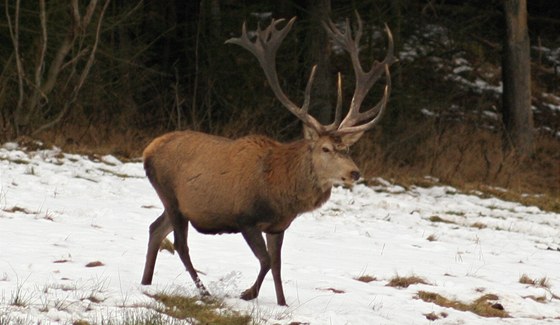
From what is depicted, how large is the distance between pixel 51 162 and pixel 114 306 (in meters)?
7.48

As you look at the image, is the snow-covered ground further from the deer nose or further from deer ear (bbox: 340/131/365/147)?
deer ear (bbox: 340/131/365/147)

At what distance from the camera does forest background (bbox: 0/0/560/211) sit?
17.0 metres

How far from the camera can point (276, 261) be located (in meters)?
8.11

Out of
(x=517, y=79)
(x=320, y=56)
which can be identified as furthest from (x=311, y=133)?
(x=517, y=79)

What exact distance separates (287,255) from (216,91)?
10109mm

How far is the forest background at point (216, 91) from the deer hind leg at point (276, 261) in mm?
7956

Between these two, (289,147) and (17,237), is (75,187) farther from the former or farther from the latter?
(289,147)

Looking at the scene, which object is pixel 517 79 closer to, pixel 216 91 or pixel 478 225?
pixel 216 91

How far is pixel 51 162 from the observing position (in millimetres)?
14352

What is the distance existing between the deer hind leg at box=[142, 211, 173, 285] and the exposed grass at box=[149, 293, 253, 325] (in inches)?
19.8

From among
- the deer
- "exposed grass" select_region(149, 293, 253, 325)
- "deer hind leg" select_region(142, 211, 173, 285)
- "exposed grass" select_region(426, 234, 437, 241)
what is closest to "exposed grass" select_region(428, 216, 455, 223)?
"exposed grass" select_region(426, 234, 437, 241)

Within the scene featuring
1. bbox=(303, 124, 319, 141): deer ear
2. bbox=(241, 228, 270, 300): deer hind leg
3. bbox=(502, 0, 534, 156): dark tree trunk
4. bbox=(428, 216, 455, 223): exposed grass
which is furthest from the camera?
bbox=(502, 0, 534, 156): dark tree trunk

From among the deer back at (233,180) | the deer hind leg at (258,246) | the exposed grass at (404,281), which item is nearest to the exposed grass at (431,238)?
the exposed grass at (404,281)

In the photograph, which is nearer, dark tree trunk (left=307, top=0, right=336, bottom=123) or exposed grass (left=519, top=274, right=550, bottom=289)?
exposed grass (left=519, top=274, right=550, bottom=289)
